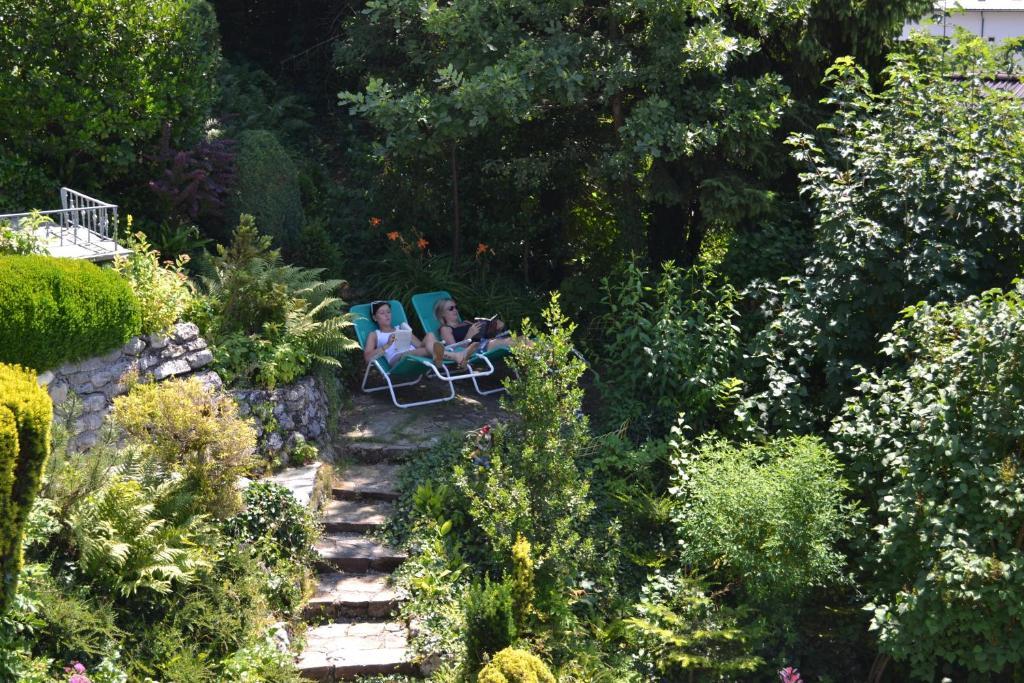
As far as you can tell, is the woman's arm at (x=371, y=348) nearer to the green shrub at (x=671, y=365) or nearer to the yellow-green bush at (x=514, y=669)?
the green shrub at (x=671, y=365)

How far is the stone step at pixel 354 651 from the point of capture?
271 inches

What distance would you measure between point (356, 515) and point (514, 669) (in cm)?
260

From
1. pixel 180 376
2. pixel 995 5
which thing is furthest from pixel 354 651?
pixel 995 5

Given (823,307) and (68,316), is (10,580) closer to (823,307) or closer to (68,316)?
(68,316)

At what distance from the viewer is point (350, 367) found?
10336 millimetres

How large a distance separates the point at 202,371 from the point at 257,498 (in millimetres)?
1452

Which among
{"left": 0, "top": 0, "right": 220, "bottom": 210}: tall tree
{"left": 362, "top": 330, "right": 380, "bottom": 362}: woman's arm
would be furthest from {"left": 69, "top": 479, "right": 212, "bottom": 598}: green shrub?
{"left": 0, "top": 0, "right": 220, "bottom": 210}: tall tree

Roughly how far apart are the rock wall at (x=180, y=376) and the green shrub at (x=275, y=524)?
0.89 meters

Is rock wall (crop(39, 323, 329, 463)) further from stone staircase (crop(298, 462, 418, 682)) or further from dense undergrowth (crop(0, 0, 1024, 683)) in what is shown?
stone staircase (crop(298, 462, 418, 682))

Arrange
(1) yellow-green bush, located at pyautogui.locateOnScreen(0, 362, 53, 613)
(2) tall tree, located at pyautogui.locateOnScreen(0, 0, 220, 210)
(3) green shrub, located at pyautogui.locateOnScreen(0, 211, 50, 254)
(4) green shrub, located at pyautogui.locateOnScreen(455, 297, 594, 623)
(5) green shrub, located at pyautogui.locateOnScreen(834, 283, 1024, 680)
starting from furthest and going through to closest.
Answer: (2) tall tree, located at pyautogui.locateOnScreen(0, 0, 220, 210), (3) green shrub, located at pyautogui.locateOnScreen(0, 211, 50, 254), (4) green shrub, located at pyautogui.locateOnScreen(455, 297, 594, 623), (5) green shrub, located at pyautogui.locateOnScreen(834, 283, 1024, 680), (1) yellow-green bush, located at pyautogui.locateOnScreen(0, 362, 53, 613)

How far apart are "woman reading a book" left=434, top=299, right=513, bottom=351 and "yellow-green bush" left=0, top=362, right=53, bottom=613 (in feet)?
16.9

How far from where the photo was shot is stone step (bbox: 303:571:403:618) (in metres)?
7.41

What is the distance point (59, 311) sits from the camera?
7.27m

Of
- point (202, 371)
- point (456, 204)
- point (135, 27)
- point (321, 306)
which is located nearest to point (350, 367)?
point (321, 306)
